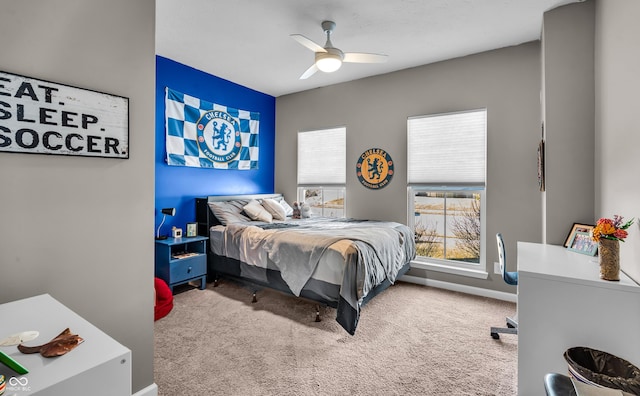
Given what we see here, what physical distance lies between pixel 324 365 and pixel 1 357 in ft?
5.56

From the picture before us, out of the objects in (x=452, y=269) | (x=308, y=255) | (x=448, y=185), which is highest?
(x=448, y=185)

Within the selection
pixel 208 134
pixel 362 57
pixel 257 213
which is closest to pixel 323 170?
pixel 257 213

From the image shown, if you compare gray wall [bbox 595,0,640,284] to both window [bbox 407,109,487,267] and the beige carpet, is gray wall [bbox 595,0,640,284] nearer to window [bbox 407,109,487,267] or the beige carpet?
the beige carpet

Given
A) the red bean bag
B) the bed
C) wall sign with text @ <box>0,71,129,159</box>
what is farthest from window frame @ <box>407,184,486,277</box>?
wall sign with text @ <box>0,71,129,159</box>

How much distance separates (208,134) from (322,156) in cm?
169

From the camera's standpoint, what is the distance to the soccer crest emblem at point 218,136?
3996mm

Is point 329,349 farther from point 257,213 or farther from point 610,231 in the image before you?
point 257,213

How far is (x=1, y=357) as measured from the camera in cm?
74

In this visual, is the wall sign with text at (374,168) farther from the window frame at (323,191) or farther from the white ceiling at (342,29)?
the white ceiling at (342,29)

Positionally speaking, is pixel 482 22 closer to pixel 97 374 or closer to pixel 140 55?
pixel 140 55

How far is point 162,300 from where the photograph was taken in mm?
2797

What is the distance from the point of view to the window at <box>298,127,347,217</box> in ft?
14.7

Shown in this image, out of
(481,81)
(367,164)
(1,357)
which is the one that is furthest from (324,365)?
(481,81)

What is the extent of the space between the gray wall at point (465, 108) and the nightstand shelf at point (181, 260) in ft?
6.86
